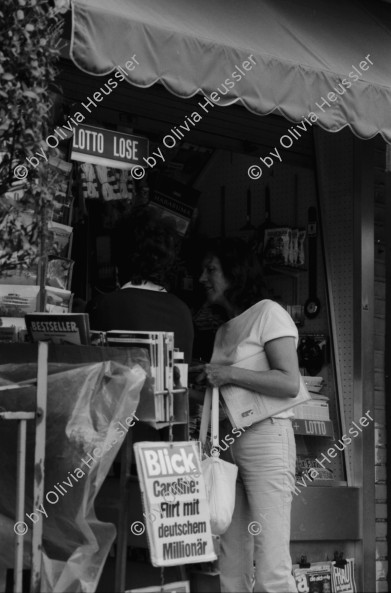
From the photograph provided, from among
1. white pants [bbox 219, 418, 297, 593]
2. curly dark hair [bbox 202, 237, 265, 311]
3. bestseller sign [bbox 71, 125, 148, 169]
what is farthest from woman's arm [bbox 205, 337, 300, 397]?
bestseller sign [bbox 71, 125, 148, 169]

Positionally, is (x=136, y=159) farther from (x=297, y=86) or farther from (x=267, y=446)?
(x=267, y=446)

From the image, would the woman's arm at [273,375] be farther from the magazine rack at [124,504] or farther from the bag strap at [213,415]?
the magazine rack at [124,504]

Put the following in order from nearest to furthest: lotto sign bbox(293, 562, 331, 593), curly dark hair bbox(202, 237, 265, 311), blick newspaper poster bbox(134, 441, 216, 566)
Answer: blick newspaper poster bbox(134, 441, 216, 566) < curly dark hair bbox(202, 237, 265, 311) < lotto sign bbox(293, 562, 331, 593)

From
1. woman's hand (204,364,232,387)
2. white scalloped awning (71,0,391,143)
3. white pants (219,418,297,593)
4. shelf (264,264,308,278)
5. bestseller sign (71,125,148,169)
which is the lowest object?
white pants (219,418,297,593)

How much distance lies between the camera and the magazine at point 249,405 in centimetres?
524

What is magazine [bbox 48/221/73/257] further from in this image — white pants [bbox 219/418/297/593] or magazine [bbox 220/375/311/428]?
white pants [bbox 219/418/297/593]

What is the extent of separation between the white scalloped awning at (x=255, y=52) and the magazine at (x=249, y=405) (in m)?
1.40

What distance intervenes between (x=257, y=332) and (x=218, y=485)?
834mm

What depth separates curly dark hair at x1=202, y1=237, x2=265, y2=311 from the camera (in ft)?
17.8

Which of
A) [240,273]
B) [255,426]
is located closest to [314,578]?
[255,426]

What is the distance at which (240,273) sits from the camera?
5.43 meters

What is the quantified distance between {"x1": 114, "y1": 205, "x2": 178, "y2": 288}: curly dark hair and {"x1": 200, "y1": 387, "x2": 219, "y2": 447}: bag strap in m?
0.61

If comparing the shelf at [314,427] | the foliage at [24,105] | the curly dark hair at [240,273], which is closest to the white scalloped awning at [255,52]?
the foliage at [24,105]

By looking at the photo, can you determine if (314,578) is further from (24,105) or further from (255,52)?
(24,105)
